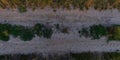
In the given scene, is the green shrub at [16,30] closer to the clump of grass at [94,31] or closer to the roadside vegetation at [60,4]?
the roadside vegetation at [60,4]

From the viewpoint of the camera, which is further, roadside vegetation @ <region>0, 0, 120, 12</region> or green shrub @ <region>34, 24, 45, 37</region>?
green shrub @ <region>34, 24, 45, 37</region>

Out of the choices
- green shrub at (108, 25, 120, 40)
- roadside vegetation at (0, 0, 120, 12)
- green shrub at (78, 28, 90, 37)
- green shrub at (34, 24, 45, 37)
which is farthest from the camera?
green shrub at (78, 28, 90, 37)

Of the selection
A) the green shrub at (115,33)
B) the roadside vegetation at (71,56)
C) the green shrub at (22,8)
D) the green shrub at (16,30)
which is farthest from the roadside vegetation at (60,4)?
the roadside vegetation at (71,56)

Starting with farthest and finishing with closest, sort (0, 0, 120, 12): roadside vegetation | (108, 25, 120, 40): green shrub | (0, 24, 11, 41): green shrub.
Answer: (108, 25, 120, 40): green shrub
(0, 24, 11, 41): green shrub
(0, 0, 120, 12): roadside vegetation

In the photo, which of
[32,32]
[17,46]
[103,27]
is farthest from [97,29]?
[17,46]

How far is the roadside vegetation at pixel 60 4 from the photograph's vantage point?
33.1 feet

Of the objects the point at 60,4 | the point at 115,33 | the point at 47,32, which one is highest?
the point at 60,4

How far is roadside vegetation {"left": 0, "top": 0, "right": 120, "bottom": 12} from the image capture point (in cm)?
→ 1010

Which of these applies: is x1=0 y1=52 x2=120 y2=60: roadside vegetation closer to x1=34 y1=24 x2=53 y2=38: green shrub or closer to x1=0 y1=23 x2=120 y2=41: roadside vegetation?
x1=0 y1=23 x2=120 y2=41: roadside vegetation

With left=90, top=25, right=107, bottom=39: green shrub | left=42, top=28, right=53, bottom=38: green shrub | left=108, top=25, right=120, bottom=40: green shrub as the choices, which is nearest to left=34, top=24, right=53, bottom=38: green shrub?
left=42, top=28, right=53, bottom=38: green shrub

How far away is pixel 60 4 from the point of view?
1022 centimetres

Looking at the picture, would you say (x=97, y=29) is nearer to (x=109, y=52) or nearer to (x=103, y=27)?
(x=103, y=27)

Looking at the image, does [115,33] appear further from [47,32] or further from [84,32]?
[47,32]

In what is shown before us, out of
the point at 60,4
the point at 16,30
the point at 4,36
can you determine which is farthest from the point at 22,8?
the point at 60,4
